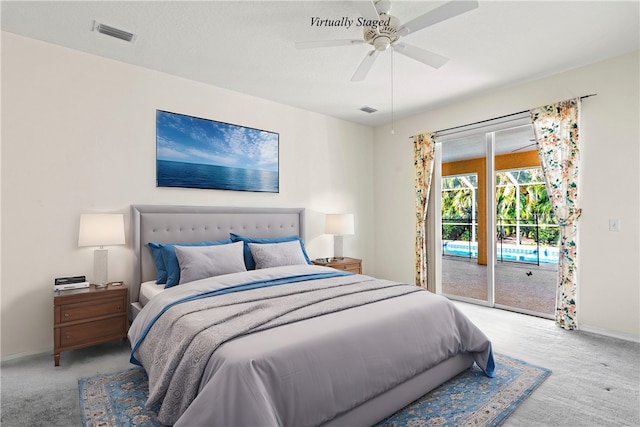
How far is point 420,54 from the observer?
2475mm

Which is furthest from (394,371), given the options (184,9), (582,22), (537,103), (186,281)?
(537,103)

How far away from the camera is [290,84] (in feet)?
12.5

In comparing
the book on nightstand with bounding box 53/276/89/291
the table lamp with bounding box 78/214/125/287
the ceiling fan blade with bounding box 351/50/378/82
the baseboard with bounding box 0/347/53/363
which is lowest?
the baseboard with bounding box 0/347/53/363

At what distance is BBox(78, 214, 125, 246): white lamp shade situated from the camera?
284 centimetres

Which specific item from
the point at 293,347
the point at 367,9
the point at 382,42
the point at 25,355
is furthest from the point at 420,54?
the point at 25,355

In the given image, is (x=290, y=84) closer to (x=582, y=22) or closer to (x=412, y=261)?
(x=582, y=22)

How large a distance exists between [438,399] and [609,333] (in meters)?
2.31

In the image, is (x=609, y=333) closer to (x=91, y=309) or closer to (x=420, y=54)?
(x=420, y=54)

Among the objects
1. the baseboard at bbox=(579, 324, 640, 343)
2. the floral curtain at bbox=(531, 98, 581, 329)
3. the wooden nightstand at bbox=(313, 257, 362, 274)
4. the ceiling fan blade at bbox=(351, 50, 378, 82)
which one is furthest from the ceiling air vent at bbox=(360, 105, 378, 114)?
the baseboard at bbox=(579, 324, 640, 343)

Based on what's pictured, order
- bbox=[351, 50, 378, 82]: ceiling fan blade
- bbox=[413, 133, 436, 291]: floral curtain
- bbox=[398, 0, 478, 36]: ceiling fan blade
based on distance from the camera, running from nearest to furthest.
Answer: bbox=[398, 0, 478, 36]: ceiling fan blade, bbox=[351, 50, 378, 82]: ceiling fan blade, bbox=[413, 133, 436, 291]: floral curtain

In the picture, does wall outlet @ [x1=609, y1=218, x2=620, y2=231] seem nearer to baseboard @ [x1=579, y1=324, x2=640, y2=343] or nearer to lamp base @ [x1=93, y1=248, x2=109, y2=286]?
baseboard @ [x1=579, y1=324, x2=640, y2=343]

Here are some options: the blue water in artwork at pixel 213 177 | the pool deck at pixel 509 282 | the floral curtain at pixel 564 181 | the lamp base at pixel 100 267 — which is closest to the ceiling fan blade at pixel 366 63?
the blue water in artwork at pixel 213 177

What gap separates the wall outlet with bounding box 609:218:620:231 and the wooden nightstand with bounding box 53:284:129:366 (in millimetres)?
4572

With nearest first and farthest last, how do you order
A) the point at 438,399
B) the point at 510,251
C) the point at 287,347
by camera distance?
the point at 287,347 < the point at 438,399 < the point at 510,251
